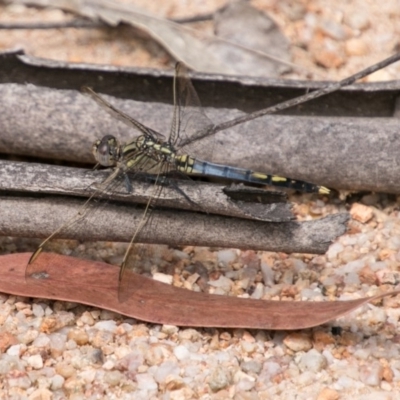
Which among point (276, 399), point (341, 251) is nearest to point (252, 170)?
point (341, 251)

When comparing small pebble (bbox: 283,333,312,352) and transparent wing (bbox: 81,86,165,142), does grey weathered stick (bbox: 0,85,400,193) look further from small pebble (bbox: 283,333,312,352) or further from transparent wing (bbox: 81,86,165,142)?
small pebble (bbox: 283,333,312,352)

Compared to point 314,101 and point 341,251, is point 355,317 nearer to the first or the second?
point 341,251

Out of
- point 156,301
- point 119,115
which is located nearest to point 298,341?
point 156,301

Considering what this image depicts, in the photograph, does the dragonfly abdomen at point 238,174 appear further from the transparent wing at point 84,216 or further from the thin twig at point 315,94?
the transparent wing at point 84,216

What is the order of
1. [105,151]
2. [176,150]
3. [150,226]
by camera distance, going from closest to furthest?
[150,226]
[105,151]
[176,150]

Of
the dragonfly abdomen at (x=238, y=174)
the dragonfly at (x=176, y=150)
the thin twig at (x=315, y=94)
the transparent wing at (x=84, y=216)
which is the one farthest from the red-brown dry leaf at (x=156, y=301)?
the thin twig at (x=315, y=94)

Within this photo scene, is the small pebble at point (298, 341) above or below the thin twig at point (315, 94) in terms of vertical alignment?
below

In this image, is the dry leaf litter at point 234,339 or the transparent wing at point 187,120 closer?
the dry leaf litter at point 234,339

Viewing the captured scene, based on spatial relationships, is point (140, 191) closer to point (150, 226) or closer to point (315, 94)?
point (150, 226)
